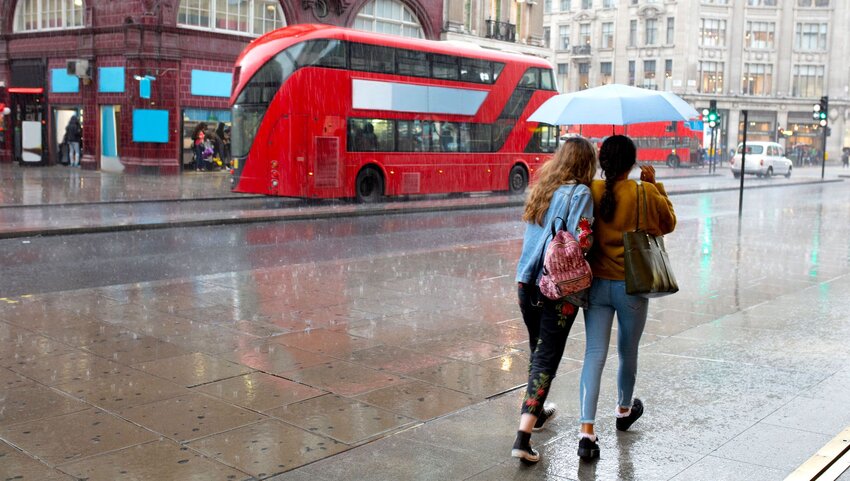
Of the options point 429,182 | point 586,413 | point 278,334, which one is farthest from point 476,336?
point 429,182

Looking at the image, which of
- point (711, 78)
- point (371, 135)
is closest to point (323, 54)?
point (371, 135)

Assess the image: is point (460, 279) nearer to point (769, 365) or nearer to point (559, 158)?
point (769, 365)

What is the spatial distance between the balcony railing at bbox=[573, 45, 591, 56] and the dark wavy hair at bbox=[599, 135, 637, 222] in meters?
80.2

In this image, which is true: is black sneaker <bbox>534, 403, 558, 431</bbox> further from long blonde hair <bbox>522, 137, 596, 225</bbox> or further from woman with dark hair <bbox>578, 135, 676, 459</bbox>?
long blonde hair <bbox>522, 137, 596, 225</bbox>

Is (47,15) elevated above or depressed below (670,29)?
below

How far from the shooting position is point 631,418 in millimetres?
5238

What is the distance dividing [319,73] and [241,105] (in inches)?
80.6

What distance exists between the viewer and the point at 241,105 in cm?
2056

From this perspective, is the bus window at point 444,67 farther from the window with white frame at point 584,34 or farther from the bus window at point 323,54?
the window with white frame at point 584,34

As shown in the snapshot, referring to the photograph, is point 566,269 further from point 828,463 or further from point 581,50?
point 581,50

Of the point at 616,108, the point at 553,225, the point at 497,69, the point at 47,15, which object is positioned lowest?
the point at 553,225

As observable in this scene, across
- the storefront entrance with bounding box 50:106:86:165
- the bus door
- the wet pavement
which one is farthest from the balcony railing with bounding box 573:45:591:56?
the wet pavement

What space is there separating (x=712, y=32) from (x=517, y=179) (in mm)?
58159

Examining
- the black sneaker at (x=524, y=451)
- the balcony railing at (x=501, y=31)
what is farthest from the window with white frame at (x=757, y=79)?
the black sneaker at (x=524, y=451)
